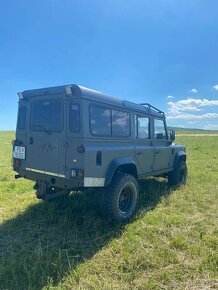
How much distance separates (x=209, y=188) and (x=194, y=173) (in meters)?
2.30

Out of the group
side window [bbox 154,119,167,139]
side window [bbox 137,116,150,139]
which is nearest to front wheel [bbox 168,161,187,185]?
side window [bbox 154,119,167,139]

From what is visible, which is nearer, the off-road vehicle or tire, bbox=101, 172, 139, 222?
the off-road vehicle

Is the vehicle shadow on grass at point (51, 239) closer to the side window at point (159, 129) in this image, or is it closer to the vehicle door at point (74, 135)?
the vehicle door at point (74, 135)

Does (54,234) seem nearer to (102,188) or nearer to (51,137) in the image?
(102,188)

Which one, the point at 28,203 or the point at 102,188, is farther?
the point at 28,203

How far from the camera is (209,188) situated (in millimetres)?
7785

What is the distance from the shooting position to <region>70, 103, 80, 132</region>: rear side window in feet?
14.6

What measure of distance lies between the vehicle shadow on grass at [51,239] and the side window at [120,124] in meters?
1.70

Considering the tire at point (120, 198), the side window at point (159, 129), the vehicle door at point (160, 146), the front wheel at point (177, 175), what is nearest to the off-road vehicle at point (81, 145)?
the tire at point (120, 198)

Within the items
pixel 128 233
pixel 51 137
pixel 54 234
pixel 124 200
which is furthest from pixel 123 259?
pixel 51 137

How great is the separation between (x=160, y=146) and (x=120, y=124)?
79.1 inches

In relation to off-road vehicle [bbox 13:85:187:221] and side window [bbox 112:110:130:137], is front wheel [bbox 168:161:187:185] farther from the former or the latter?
side window [bbox 112:110:130:137]

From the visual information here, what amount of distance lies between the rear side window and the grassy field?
182 centimetres

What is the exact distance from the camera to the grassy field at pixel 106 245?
3.38m
